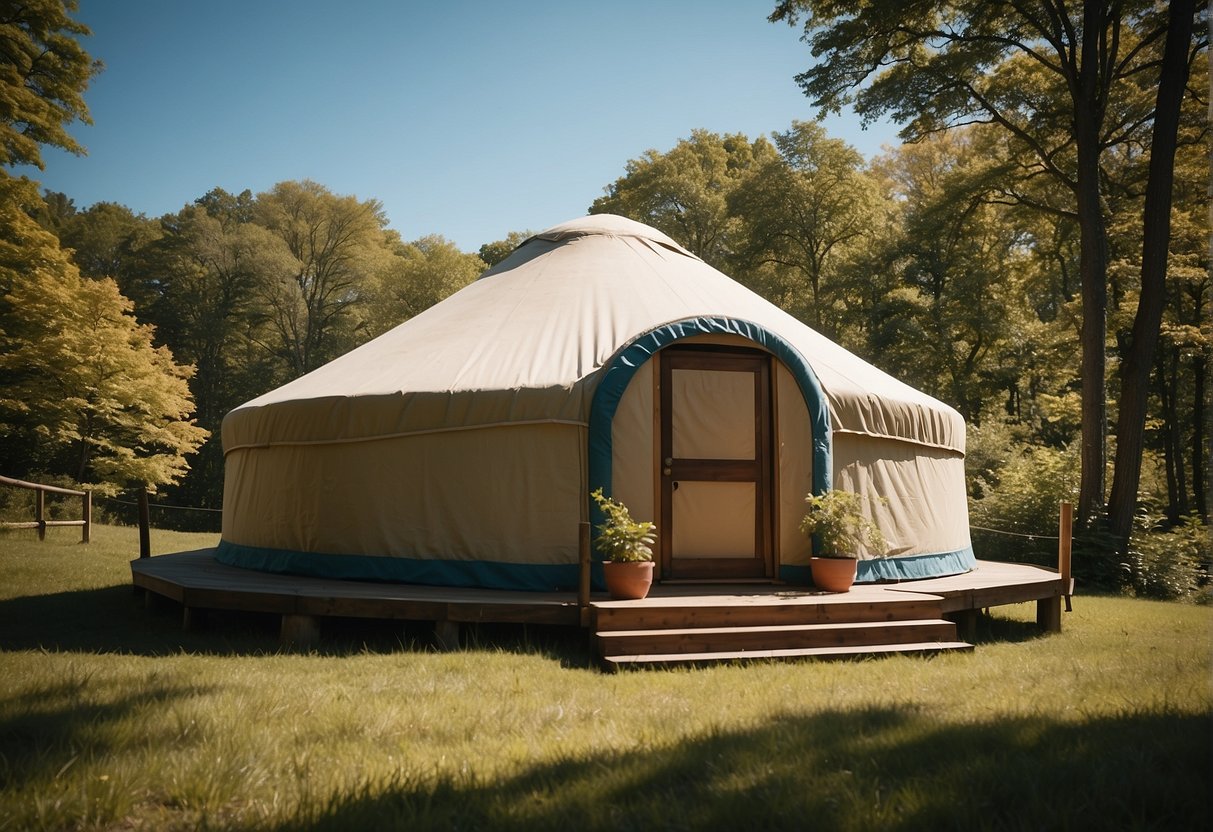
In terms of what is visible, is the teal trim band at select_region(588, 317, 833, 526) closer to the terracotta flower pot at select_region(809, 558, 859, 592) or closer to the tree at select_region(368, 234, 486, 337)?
the terracotta flower pot at select_region(809, 558, 859, 592)

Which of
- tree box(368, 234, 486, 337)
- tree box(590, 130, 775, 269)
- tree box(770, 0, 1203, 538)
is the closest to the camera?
tree box(770, 0, 1203, 538)

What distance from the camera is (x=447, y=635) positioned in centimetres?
465

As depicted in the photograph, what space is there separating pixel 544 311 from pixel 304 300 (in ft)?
62.9

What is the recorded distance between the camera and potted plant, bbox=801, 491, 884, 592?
5.26 meters

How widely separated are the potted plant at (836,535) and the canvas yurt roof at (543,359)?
648 mm

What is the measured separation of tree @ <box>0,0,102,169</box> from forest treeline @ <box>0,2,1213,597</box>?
0.82 ft

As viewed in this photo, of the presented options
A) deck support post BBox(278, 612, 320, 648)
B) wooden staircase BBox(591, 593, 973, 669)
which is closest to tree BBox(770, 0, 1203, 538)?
wooden staircase BBox(591, 593, 973, 669)

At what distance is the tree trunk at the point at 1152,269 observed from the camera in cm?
941

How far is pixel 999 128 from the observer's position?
553 inches

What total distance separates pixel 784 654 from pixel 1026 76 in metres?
10.7

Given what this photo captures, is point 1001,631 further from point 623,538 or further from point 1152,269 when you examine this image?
point 1152,269

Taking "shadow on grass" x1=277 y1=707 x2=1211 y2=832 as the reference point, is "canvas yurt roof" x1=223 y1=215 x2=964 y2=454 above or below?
above

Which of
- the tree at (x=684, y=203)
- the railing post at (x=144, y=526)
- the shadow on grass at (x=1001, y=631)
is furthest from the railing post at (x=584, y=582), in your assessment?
the tree at (x=684, y=203)

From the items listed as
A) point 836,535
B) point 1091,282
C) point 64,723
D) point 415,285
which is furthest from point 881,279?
point 64,723
